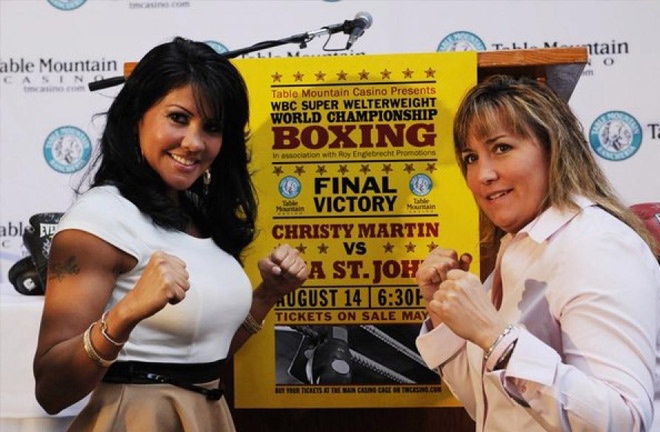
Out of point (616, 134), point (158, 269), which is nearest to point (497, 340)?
point (158, 269)

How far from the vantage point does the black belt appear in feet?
5.57

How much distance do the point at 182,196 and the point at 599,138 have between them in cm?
198

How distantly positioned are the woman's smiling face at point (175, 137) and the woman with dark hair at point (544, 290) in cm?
54

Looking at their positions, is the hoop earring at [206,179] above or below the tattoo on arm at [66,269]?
above

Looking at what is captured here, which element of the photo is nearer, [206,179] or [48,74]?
[206,179]

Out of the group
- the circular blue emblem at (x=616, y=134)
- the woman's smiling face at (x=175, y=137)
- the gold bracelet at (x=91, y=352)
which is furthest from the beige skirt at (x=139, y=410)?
the circular blue emblem at (x=616, y=134)

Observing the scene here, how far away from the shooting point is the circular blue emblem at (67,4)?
360 centimetres

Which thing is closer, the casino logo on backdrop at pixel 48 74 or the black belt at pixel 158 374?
the black belt at pixel 158 374

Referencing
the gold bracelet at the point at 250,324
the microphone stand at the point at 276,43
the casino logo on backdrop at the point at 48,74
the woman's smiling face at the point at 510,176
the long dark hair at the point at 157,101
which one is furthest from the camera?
the casino logo on backdrop at the point at 48,74

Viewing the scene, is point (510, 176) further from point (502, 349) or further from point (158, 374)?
point (158, 374)

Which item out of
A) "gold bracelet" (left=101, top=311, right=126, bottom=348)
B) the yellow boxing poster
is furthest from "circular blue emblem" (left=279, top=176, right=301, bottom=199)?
"gold bracelet" (left=101, top=311, right=126, bottom=348)

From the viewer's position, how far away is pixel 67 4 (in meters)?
3.60

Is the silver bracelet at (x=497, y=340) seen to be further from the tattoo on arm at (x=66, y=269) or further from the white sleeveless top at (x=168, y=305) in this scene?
the tattoo on arm at (x=66, y=269)

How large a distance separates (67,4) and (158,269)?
2.42 metres
